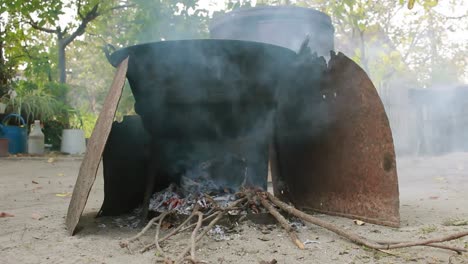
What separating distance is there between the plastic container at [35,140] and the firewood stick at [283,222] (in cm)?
628

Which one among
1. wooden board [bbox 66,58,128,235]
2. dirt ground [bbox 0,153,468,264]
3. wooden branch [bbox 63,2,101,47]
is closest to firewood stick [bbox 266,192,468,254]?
dirt ground [bbox 0,153,468,264]

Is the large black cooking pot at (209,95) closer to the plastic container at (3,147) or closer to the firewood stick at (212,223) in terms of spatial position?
the firewood stick at (212,223)

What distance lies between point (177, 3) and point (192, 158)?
1.92 meters

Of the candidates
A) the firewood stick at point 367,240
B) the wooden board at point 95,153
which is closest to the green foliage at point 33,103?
the wooden board at point 95,153

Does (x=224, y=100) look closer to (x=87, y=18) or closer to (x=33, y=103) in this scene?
(x=33, y=103)

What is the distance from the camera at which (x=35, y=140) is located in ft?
24.1

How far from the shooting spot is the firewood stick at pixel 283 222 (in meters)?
1.87

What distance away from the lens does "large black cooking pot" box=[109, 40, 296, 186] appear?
222 centimetres

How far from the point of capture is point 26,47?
9656 millimetres

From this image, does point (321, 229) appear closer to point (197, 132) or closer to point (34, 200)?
point (197, 132)

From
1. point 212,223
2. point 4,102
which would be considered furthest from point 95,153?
point 4,102

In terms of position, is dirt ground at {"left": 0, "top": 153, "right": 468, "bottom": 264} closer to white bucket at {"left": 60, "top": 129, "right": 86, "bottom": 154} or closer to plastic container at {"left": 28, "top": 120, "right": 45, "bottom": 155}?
plastic container at {"left": 28, "top": 120, "right": 45, "bottom": 155}

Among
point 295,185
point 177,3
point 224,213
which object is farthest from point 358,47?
point 224,213

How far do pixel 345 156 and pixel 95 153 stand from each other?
1.44 metres
